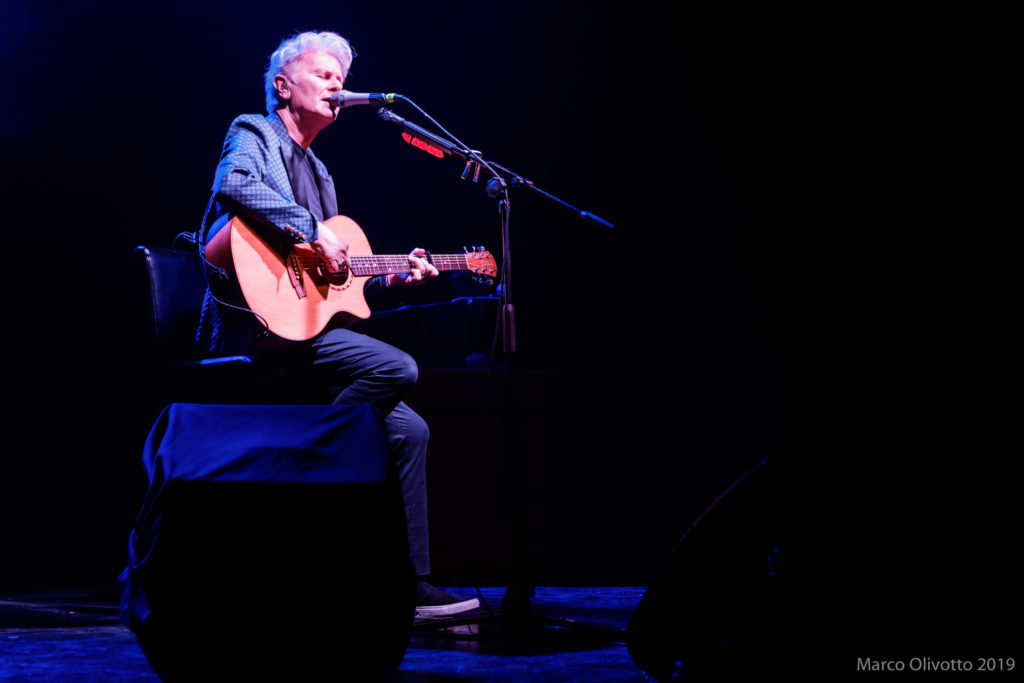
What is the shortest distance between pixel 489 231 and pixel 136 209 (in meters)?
1.59

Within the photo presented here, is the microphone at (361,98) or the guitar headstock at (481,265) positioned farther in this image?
the guitar headstock at (481,265)

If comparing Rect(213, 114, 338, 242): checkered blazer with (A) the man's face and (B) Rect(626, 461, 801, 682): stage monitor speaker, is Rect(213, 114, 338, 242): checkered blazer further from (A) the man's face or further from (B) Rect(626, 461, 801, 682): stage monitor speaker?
(B) Rect(626, 461, 801, 682): stage monitor speaker

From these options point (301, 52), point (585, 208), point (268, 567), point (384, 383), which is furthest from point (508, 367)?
point (585, 208)

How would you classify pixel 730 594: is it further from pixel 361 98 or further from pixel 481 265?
pixel 481 265

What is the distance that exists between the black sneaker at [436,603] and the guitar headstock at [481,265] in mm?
1135

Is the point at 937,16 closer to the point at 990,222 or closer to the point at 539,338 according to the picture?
the point at 990,222

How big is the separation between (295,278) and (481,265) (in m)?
0.81

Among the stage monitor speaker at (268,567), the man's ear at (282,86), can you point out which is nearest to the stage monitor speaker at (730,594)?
the stage monitor speaker at (268,567)

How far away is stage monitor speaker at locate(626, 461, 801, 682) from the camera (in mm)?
1167

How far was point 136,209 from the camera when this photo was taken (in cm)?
339

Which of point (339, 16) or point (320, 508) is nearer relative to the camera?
point (320, 508)

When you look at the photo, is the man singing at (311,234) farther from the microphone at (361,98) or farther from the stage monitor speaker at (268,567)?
the stage monitor speaker at (268,567)

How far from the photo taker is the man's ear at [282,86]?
9.18 ft

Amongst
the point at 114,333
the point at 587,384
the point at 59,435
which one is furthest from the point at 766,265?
the point at 59,435
